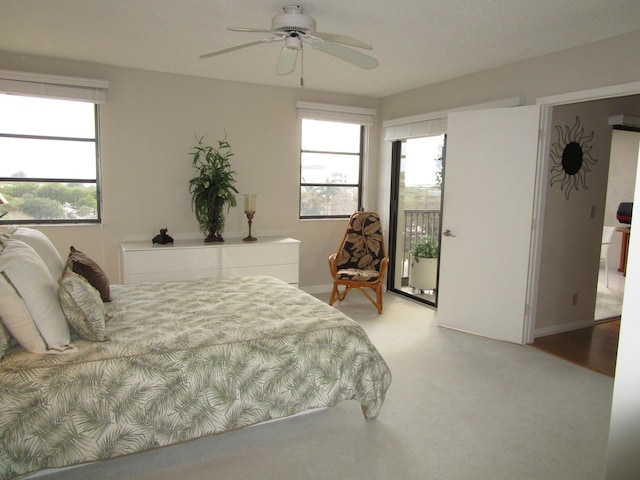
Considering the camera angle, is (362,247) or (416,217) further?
(416,217)

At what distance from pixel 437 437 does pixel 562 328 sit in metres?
2.60

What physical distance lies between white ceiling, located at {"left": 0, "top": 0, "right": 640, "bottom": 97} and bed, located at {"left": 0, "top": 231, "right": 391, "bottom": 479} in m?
1.95

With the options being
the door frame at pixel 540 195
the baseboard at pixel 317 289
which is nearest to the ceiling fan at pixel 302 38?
the door frame at pixel 540 195

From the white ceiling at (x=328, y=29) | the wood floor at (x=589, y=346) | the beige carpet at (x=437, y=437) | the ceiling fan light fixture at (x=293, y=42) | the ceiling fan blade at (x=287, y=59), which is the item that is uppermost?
the white ceiling at (x=328, y=29)

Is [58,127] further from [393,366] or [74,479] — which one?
[393,366]

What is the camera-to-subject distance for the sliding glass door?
533 centimetres

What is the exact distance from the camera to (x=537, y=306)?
167 inches

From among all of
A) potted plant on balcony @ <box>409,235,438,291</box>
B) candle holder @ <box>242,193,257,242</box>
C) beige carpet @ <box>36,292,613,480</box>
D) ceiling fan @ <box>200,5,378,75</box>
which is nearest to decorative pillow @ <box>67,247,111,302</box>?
beige carpet @ <box>36,292,613,480</box>

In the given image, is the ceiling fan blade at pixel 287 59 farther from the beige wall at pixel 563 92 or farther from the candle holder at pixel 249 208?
the beige wall at pixel 563 92

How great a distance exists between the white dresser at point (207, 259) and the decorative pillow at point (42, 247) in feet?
4.18

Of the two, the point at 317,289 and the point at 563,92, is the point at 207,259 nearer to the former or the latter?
the point at 317,289

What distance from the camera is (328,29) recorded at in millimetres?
3305

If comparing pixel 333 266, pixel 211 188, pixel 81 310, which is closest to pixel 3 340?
pixel 81 310

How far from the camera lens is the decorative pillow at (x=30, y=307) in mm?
2062
